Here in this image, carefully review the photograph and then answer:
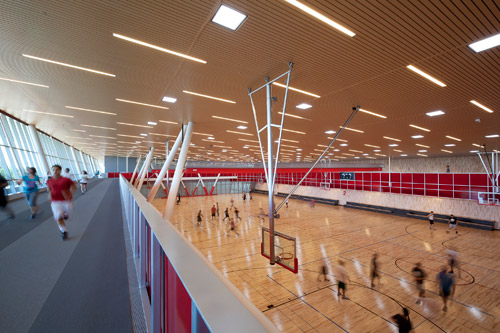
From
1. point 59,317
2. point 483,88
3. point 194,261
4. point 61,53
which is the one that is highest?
point 61,53

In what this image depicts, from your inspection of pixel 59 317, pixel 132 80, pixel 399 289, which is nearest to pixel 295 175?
pixel 399 289

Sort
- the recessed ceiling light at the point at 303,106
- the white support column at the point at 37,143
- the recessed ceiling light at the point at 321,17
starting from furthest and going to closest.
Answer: the white support column at the point at 37,143 → the recessed ceiling light at the point at 303,106 → the recessed ceiling light at the point at 321,17

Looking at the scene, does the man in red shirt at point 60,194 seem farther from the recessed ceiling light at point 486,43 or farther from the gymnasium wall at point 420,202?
the gymnasium wall at point 420,202

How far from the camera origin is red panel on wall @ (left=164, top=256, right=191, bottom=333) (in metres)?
1.48

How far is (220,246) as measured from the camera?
1627cm

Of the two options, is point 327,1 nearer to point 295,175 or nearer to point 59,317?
point 59,317

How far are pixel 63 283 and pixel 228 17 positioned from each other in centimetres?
495

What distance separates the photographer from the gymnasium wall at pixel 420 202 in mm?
21547

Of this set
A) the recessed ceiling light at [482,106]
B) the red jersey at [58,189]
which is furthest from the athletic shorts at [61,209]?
the recessed ceiling light at [482,106]

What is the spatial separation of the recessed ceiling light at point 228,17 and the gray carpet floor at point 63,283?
4621mm

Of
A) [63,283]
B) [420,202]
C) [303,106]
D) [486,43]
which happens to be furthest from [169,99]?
[420,202]

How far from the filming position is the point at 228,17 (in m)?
4.49

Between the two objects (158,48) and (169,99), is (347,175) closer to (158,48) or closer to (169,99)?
(169,99)

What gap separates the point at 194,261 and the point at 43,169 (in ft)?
83.9
